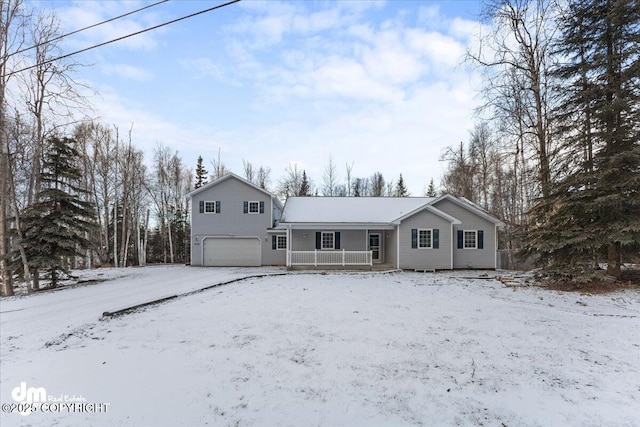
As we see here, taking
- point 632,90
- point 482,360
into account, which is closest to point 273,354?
point 482,360

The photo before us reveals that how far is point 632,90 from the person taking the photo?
1021 centimetres

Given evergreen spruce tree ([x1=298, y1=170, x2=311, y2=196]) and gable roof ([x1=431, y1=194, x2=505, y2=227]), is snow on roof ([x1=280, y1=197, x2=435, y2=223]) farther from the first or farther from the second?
evergreen spruce tree ([x1=298, y1=170, x2=311, y2=196])

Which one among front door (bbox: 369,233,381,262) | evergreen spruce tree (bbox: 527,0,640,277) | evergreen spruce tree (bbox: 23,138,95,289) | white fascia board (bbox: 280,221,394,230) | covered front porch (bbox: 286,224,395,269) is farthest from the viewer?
front door (bbox: 369,233,381,262)

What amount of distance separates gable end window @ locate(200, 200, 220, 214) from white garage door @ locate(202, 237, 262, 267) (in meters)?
1.75

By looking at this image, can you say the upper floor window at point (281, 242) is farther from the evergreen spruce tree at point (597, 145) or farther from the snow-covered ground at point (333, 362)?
the evergreen spruce tree at point (597, 145)

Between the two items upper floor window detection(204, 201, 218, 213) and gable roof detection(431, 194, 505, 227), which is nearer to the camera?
gable roof detection(431, 194, 505, 227)

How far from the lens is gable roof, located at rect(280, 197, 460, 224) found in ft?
57.4

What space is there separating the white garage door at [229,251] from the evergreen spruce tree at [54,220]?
6.86 meters

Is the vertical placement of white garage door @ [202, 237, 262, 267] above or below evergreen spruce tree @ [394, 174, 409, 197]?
below

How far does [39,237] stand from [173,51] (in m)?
9.89

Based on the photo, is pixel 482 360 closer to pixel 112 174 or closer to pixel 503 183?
pixel 503 183

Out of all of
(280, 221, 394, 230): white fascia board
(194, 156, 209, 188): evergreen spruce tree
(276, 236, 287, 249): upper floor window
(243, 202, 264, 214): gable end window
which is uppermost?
(194, 156, 209, 188): evergreen spruce tree

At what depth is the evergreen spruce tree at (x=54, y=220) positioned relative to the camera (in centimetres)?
A: 1325

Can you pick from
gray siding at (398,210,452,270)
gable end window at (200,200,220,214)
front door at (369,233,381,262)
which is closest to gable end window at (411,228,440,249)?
gray siding at (398,210,452,270)
